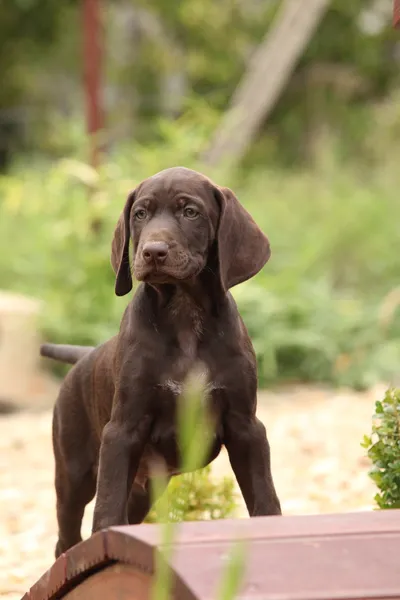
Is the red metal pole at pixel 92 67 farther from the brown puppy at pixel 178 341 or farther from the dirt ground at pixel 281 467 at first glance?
the brown puppy at pixel 178 341

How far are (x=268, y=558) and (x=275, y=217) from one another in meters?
8.84

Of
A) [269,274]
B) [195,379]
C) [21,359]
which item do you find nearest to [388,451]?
[195,379]

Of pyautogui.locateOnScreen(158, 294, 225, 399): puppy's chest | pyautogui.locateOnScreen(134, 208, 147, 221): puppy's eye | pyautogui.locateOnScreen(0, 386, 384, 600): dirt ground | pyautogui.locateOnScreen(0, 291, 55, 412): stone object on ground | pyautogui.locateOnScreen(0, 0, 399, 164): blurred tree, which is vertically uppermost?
pyautogui.locateOnScreen(0, 0, 399, 164): blurred tree

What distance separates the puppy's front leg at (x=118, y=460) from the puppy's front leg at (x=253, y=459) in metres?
0.25

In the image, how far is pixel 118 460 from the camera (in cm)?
325

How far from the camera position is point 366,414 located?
7590 mm

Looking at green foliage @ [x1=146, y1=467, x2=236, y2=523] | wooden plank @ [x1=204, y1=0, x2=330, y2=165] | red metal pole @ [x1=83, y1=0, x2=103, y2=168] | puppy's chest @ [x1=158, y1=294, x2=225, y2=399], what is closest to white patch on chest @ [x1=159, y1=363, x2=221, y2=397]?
puppy's chest @ [x1=158, y1=294, x2=225, y2=399]

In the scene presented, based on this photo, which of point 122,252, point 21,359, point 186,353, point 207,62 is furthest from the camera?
point 207,62

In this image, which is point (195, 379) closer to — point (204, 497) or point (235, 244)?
point (235, 244)

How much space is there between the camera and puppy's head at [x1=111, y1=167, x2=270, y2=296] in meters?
3.21

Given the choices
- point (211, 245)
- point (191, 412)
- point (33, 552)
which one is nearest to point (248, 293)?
point (33, 552)

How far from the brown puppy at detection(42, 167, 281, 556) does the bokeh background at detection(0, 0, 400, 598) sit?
130 centimetres

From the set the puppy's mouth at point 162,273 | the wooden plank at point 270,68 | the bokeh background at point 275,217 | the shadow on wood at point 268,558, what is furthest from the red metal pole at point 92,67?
the shadow on wood at point 268,558

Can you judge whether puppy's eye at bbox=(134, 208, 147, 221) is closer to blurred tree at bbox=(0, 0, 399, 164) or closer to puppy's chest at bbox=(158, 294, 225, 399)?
puppy's chest at bbox=(158, 294, 225, 399)
